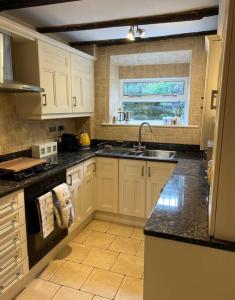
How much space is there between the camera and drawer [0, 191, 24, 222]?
1.61 meters

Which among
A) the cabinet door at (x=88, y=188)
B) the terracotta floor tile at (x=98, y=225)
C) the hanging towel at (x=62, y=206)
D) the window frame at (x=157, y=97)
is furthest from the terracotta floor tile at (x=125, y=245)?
the window frame at (x=157, y=97)

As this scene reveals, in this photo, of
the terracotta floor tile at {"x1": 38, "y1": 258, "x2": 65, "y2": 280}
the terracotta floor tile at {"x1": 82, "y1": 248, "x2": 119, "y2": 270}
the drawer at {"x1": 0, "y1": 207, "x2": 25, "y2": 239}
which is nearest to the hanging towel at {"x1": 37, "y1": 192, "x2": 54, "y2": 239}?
the drawer at {"x1": 0, "y1": 207, "x2": 25, "y2": 239}

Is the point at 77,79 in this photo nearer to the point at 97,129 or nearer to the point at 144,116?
the point at 97,129

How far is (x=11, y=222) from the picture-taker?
66.6 inches

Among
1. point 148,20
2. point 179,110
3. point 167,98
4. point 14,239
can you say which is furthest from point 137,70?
point 14,239

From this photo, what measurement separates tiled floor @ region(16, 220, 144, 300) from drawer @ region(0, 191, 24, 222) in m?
0.74

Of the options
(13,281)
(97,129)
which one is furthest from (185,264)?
(97,129)

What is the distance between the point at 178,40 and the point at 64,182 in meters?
2.28

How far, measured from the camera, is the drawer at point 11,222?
162 cm

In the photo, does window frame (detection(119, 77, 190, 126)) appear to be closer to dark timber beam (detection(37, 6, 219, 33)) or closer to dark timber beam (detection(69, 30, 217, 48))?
dark timber beam (detection(69, 30, 217, 48))

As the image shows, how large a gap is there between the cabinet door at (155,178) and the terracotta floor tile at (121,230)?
13.8 inches

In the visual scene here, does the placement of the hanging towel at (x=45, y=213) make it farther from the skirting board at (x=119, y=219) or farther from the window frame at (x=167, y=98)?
the window frame at (x=167, y=98)

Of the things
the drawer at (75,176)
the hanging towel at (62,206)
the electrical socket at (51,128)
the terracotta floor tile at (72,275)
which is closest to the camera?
the terracotta floor tile at (72,275)

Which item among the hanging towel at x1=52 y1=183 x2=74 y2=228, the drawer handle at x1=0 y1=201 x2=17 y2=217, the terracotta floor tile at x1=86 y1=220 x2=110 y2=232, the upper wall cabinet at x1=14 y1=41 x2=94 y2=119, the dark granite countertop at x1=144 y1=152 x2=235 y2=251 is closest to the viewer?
the dark granite countertop at x1=144 y1=152 x2=235 y2=251
